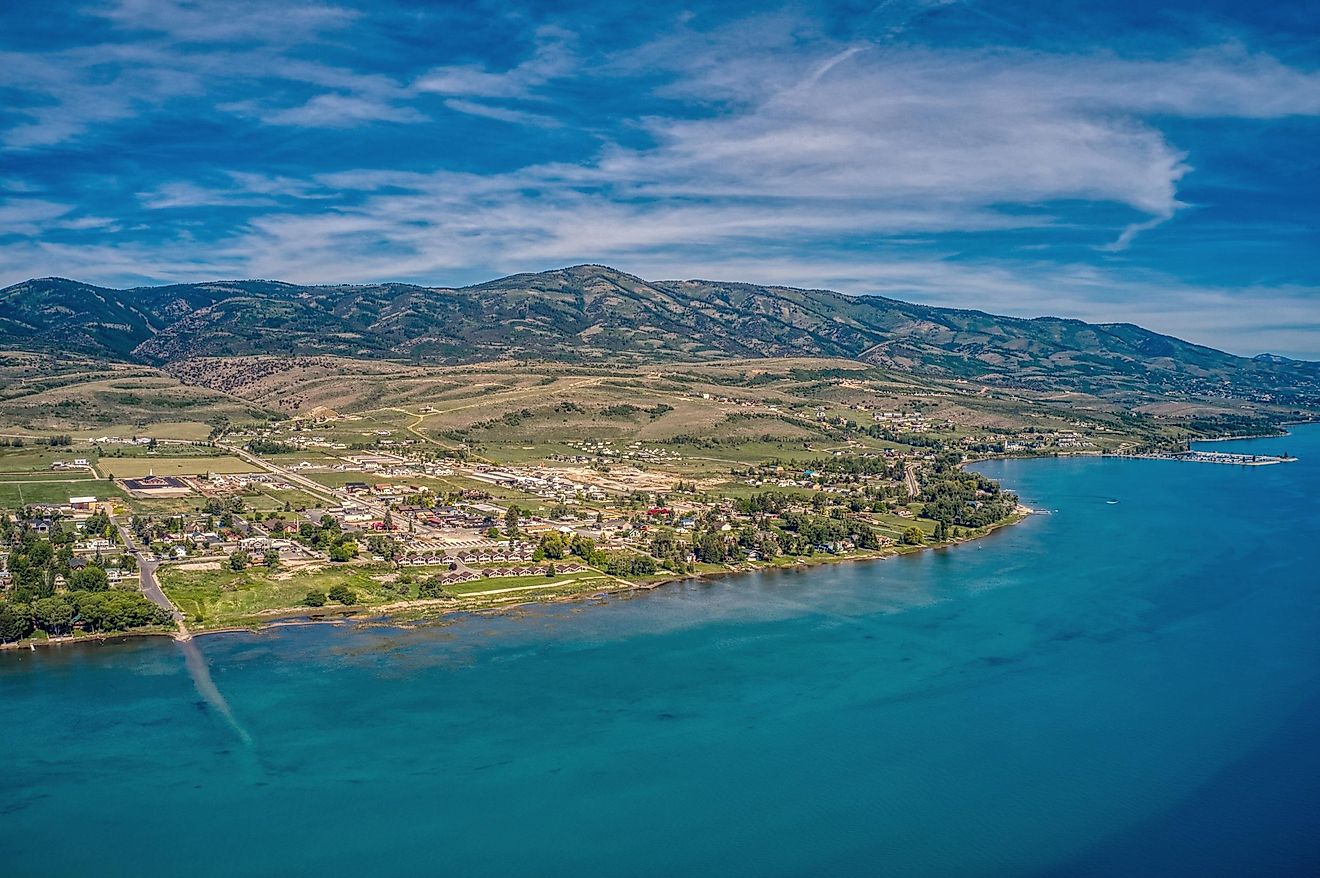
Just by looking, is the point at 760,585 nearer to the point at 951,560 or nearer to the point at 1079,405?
the point at 951,560

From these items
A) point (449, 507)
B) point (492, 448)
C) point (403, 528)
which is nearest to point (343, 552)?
point (403, 528)

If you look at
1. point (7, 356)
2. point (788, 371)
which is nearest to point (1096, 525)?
point (788, 371)

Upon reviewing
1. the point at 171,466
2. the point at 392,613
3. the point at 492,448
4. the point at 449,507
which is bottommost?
the point at 392,613

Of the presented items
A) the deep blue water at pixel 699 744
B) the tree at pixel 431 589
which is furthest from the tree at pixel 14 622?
the tree at pixel 431 589

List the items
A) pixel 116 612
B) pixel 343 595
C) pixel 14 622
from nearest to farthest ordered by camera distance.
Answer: pixel 14 622
pixel 116 612
pixel 343 595

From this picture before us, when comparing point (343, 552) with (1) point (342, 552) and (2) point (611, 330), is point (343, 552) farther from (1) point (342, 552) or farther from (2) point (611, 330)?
(2) point (611, 330)

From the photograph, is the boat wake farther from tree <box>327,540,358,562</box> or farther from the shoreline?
tree <box>327,540,358,562</box>

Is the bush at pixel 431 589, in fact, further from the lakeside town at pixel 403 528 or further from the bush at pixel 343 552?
the bush at pixel 343 552
